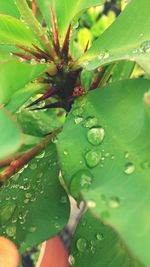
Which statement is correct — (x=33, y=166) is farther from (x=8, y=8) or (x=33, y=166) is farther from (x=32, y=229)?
(x=8, y=8)

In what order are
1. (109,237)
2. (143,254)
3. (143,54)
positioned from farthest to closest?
(109,237)
(143,54)
(143,254)

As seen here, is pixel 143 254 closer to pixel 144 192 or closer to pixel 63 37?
pixel 144 192

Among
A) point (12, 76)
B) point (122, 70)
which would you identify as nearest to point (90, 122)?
point (12, 76)

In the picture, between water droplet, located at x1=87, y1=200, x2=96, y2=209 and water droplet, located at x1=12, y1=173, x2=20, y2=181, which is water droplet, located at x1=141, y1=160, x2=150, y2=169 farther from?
water droplet, located at x1=12, y1=173, x2=20, y2=181

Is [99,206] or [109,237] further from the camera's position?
[109,237]

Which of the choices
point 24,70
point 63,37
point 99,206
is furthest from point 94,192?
point 63,37

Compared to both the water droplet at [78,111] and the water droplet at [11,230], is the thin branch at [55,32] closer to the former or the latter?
the water droplet at [78,111]
